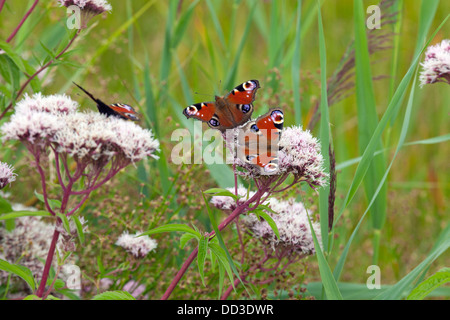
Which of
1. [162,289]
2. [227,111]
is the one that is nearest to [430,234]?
[162,289]

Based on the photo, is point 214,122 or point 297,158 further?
point 214,122

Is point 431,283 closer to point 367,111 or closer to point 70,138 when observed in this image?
point 367,111

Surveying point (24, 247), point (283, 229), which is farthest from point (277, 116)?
point (24, 247)

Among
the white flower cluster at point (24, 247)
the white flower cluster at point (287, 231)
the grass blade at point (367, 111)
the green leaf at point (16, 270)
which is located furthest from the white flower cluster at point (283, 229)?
the white flower cluster at point (24, 247)

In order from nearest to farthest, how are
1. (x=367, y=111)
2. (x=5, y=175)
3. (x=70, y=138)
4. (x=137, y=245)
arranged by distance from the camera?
(x=70, y=138) < (x=5, y=175) < (x=137, y=245) < (x=367, y=111)

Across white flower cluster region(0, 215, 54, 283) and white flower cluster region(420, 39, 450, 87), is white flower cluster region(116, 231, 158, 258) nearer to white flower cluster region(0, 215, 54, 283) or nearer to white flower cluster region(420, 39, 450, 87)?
white flower cluster region(0, 215, 54, 283)

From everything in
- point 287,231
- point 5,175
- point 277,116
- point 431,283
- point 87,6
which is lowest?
point 431,283

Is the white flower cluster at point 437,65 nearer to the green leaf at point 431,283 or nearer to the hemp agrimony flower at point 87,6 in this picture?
the green leaf at point 431,283
